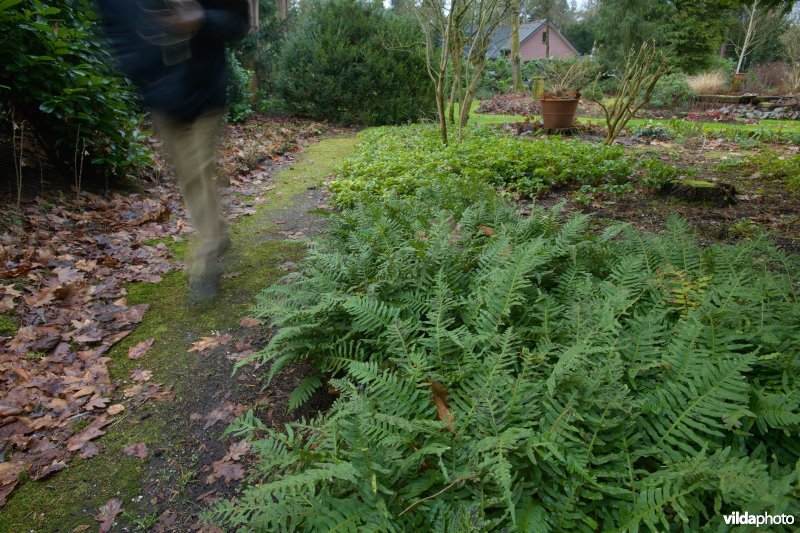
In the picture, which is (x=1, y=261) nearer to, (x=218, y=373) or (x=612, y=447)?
(x=218, y=373)

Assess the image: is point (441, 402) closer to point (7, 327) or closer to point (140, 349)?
point (140, 349)

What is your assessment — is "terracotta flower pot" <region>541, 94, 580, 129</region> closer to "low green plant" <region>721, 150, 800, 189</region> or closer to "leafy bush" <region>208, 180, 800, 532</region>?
"low green plant" <region>721, 150, 800, 189</region>

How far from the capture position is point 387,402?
5.10 ft

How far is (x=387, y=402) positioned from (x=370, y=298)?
65 cm

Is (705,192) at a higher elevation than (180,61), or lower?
lower

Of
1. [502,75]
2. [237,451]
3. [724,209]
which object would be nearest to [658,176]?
[724,209]

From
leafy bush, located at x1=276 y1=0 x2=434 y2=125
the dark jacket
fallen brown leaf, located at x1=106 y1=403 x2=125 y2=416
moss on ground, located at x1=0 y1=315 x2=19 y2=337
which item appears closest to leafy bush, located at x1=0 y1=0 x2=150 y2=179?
the dark jacket

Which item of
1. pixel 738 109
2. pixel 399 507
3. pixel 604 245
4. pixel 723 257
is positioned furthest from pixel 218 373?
pixel 738 109

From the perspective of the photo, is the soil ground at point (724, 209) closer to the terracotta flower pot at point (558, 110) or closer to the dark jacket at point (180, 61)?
the dark jacket at point (180, 61)

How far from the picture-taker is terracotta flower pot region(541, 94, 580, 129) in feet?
31.2

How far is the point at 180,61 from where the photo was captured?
7.55 ft

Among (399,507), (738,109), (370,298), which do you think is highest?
(738,109)

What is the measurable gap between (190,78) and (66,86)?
2239mm

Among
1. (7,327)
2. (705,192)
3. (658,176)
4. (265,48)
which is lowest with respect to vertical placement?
(7,327)
